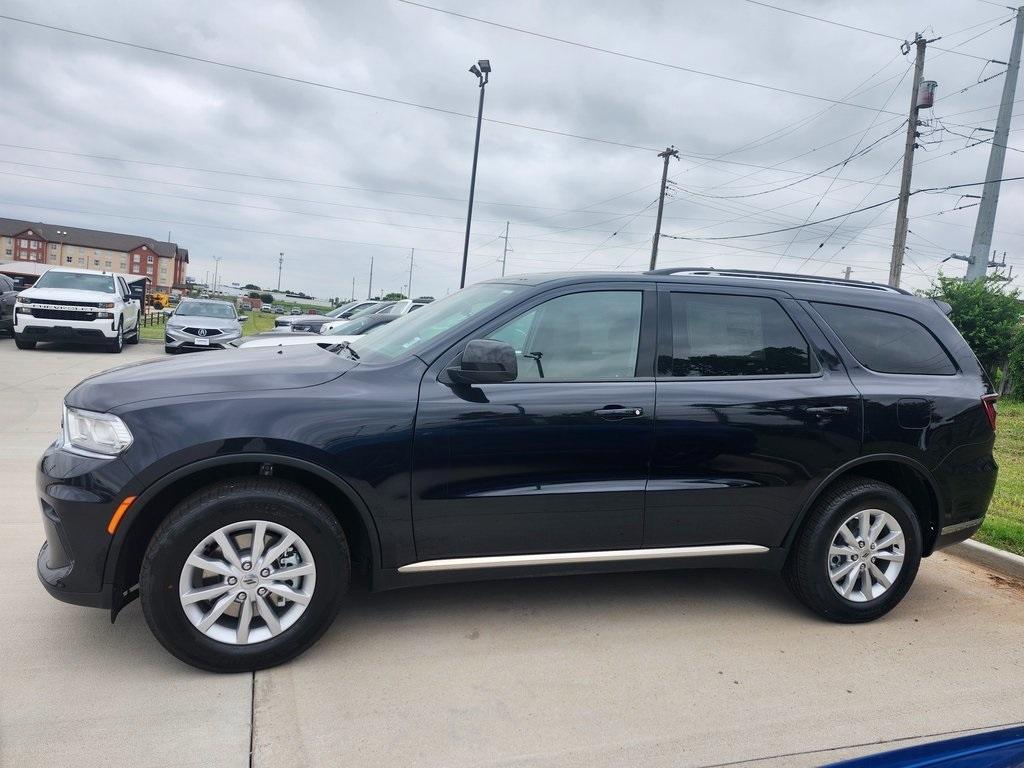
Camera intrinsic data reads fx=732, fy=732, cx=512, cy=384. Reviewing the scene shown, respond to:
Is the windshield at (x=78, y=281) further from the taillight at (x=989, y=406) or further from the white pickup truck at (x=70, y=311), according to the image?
the taillight at (x=989, y=406)

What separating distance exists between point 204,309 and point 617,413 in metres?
17.0

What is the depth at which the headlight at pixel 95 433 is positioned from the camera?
2.97 metres

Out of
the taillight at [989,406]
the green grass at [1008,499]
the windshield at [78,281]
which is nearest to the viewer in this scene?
the taillight at [989,406]

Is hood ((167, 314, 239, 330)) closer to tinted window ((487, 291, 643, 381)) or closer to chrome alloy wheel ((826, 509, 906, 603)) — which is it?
tinted window ((487, 291, 643, 381))

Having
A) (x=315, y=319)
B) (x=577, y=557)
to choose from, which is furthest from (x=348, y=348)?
(x=315, y=319)

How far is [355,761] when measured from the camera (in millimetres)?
2588

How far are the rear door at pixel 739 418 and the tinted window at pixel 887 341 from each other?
0.18 metres

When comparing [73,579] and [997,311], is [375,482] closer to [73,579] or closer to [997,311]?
[73,579]

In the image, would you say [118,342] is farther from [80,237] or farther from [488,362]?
[80,237]

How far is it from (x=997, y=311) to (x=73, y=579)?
19.4 m

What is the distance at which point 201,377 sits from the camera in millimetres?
3186

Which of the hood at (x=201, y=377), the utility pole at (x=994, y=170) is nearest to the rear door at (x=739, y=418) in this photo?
the hood at (x=201, y=377)

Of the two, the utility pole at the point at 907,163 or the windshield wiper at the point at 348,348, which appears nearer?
the windshield wiper at the point at 348,348

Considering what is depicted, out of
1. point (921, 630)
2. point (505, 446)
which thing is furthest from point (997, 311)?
point (505, 446)
